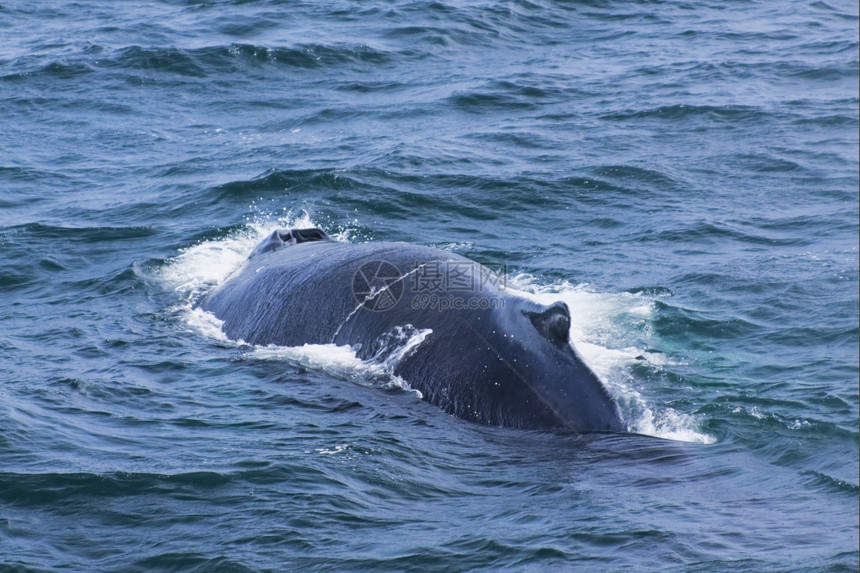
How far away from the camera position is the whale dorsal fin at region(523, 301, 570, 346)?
A: 1010 cm

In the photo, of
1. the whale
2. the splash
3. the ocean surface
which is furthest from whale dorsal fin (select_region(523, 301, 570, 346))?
the ocean surface

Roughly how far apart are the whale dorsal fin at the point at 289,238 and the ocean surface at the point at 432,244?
4.25 feet

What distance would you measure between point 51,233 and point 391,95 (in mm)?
10391

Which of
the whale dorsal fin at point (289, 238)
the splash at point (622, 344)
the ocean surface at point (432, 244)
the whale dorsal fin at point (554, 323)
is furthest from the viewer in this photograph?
the whale dorsal fin at point (289, 238)

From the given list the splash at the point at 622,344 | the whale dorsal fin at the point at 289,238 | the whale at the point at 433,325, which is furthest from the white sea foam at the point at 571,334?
the whale dorsal fin at the point at 289,238

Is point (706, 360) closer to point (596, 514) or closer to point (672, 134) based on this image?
point (596, 514)

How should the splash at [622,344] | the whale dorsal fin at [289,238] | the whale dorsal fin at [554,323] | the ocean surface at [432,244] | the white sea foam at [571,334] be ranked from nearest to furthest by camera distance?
the ocean surface at [432,244]
the whale dorsal fin at [554,323]
the splash at [622,344]
the white sea foam at [571,334]
the whale dorsal fin at [289,238]

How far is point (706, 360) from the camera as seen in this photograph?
13297 millimetres

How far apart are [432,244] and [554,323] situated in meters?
8.47

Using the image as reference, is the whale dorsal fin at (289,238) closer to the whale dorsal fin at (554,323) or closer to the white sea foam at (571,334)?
the white sea foam at (571,334)

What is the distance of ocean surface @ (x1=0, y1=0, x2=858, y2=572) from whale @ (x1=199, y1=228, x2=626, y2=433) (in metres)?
0.24

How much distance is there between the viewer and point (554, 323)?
401 inches

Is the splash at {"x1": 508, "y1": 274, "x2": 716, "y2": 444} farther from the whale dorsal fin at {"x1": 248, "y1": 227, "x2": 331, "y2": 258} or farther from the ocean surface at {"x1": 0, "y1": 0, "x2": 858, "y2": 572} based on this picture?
the whale dorsal fin at {"x1": 248, "y1": 227, "x2": 331, "y2": 258}

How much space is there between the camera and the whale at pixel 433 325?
10188 millimetres
